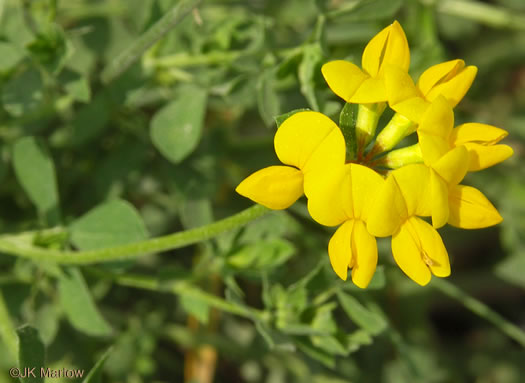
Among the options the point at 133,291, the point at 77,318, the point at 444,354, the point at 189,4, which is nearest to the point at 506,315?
the point at 444,354

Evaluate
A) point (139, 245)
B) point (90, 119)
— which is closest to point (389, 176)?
point (139, 245)

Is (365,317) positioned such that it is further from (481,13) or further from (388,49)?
(481,13)

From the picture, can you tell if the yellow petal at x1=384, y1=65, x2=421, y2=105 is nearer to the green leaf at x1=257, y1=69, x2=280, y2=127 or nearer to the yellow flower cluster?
the yellow flower cluster

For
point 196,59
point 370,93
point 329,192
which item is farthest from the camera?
point 196,59

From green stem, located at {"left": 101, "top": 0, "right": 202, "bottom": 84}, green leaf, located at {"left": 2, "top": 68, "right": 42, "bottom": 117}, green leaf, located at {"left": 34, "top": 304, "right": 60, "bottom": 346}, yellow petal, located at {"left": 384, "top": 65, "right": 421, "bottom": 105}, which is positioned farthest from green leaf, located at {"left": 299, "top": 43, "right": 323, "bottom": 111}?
green leaf, located at {"left": 34, "top": 304, "right": 60, "bottom": 346}

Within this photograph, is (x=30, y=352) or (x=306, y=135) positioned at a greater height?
(x=306, y=135)

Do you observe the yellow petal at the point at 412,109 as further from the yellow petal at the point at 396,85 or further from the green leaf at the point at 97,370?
the green leaf at the point at 97,370

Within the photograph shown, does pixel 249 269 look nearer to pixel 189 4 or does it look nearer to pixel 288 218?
pixel 288 218
